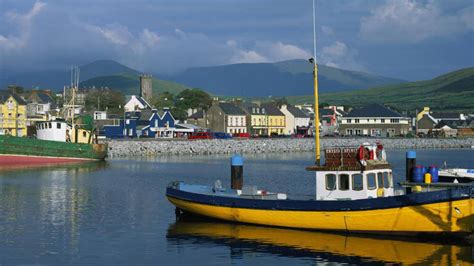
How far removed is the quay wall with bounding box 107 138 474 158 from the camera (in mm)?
107688

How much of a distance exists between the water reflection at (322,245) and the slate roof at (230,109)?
4611 inches

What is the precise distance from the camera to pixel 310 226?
116 feet

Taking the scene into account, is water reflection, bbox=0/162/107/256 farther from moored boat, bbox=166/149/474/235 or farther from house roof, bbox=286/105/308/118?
house roof, bbox=286/105/308/118

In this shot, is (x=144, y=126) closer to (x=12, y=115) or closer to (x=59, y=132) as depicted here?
(x=12, y=115)

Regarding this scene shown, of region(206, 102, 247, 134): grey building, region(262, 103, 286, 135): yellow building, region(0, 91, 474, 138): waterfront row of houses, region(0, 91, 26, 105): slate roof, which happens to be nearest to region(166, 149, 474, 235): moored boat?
region(0, 91, 474, 138): waterfront row of houses

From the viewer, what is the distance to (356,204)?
3353cm

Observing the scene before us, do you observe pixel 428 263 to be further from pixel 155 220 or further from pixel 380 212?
pixel 155 220

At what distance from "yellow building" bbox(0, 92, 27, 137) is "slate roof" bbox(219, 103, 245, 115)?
4335 cm

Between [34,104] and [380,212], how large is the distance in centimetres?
12649

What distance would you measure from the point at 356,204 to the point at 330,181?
7.28ft

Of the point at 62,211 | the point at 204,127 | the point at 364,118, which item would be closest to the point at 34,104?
the point at 204,127

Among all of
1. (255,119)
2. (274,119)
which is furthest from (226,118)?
(274,119)

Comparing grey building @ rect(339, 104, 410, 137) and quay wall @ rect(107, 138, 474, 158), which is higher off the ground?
grey building @ rect(339, 104, 410, 137)

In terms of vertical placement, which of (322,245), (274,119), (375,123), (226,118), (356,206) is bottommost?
(322,245)
